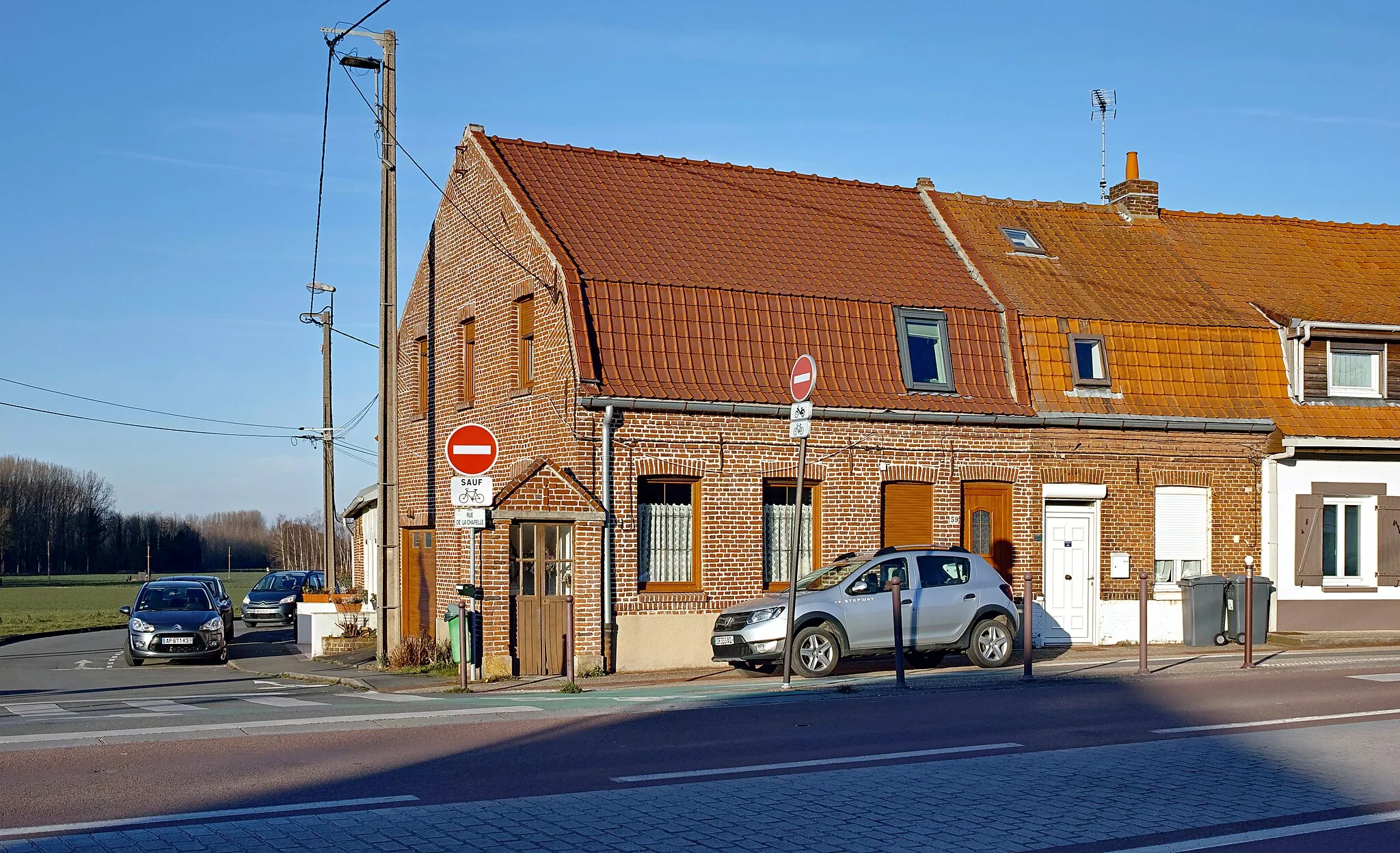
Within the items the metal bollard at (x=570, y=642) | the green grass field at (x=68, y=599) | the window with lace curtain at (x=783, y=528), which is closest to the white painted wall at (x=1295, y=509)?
the window with lace curtain at (x=783, y=528)

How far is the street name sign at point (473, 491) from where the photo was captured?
18.1 meters

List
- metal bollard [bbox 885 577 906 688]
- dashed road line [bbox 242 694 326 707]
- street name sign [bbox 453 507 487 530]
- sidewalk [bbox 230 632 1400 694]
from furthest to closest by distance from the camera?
sidewalk [bbox 230 632 1400 694] → street name sign [bbox 453 507 487 530] → metal bollard [bbox 885 577 906 688] → dashed road line [bbox 242 694 326 707]

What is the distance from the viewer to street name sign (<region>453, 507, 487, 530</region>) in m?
18.2

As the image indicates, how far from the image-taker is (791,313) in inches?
880

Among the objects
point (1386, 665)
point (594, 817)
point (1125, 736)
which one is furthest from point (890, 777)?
point (1386, 665)

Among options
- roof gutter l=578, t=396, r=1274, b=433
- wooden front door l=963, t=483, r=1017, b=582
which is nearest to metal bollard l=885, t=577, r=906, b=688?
roof gutter l=578, t=396, r=1274, b=433

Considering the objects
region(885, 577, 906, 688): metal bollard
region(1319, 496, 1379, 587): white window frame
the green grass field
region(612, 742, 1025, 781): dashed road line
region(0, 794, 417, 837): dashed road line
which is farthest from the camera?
the green grass field

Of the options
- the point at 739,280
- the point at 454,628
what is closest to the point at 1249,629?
the point at 739,280

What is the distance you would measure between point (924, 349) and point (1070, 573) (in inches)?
182

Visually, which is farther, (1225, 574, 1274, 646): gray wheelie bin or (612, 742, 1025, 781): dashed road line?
(1225, 574, 1274, 646): gray wheelie bin

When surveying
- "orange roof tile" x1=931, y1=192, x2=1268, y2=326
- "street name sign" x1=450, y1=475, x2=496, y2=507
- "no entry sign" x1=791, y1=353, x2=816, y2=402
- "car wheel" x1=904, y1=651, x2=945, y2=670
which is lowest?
"car wheel" x1=904, y1=651, x2=945, y2=670

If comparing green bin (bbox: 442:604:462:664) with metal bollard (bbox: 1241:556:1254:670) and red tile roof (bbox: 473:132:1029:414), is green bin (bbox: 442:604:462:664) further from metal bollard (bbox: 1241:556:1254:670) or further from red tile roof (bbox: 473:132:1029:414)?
metal bollard (bbox: 1241:556:1254:670)

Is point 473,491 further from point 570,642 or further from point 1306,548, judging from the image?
point 1306,548

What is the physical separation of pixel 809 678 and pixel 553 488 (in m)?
4.56
